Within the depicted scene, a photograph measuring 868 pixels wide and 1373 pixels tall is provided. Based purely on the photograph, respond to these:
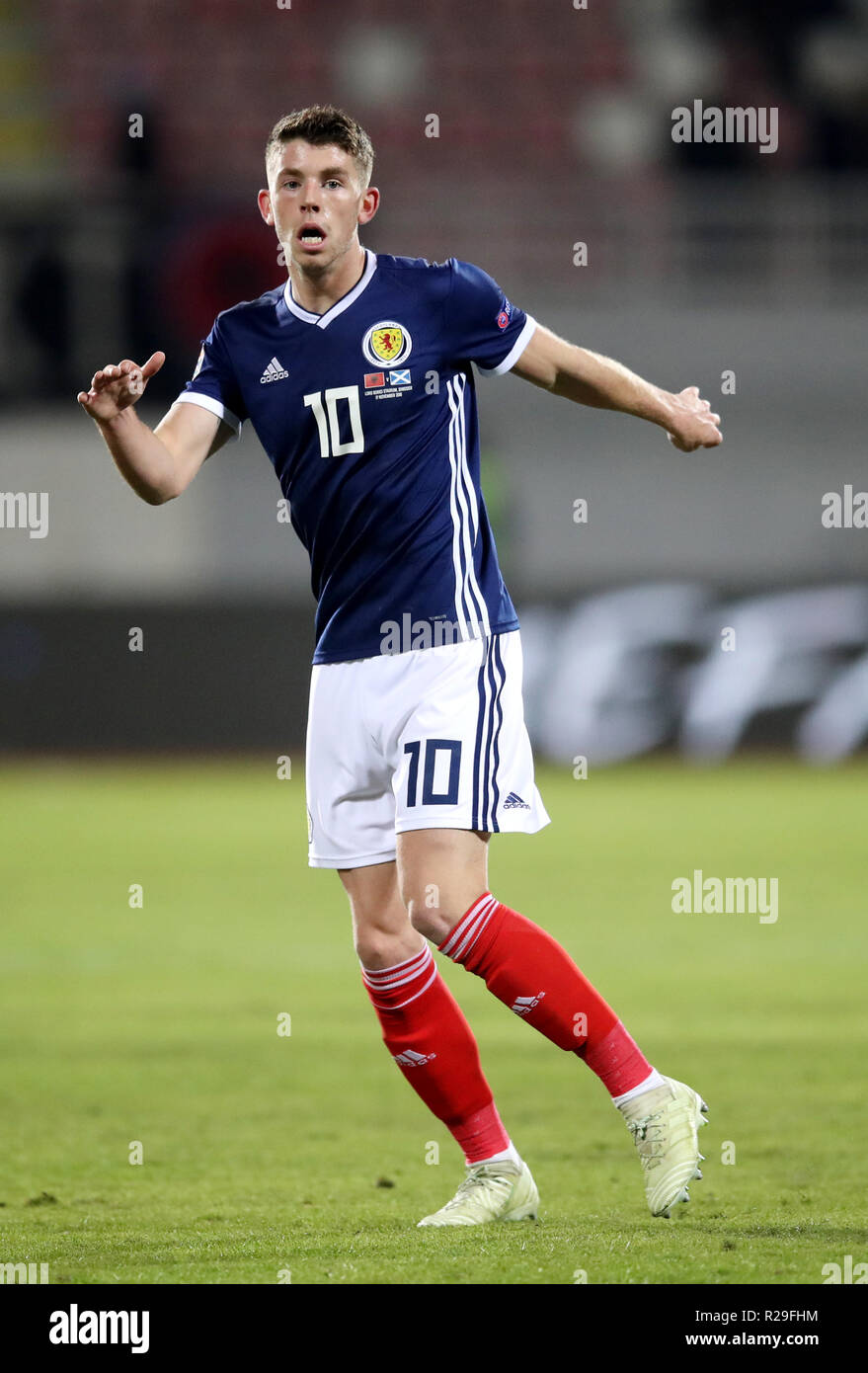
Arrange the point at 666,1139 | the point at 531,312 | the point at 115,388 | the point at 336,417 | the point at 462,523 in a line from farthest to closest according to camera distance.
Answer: the point at 531,312 < the point at 462,523 < the point at 336,417 < the point at 666,1139 < the point at 115,388

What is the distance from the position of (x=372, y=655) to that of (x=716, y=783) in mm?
11328

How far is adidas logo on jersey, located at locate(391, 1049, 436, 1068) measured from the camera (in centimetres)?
439

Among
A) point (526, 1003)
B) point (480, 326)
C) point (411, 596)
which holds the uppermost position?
point (480, 326)

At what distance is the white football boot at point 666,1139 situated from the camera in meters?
4.07

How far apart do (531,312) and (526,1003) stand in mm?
15066

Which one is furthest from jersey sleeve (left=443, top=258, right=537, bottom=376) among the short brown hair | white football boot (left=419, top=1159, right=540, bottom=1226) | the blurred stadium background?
the blurred stadium background

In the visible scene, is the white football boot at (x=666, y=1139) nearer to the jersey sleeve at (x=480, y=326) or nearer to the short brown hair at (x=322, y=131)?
the jersey sleeve at (x=480, y=326)

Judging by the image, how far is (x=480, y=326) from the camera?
4.27 metres

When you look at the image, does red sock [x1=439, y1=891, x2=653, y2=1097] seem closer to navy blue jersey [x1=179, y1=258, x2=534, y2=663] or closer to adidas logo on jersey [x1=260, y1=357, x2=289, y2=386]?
navy blue jersey [x1=179, y1=258, x2=534, y2=663]

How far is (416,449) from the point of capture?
4273mm

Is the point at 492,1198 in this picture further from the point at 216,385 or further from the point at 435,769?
the point at 216,385

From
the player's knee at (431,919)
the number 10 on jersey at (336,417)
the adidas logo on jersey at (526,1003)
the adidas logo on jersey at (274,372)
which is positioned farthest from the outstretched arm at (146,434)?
the adidas logo on jersey at (526,1003)

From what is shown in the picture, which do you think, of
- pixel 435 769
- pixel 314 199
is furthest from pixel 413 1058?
pixel 314 199

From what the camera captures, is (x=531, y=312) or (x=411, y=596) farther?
(x=531, y=312)
